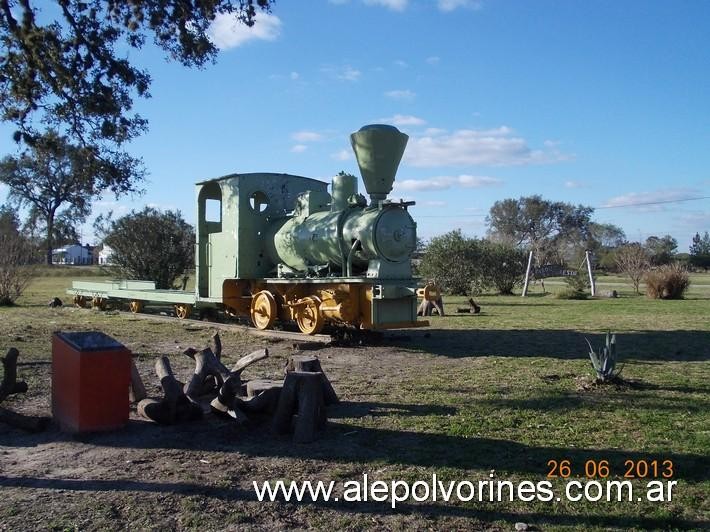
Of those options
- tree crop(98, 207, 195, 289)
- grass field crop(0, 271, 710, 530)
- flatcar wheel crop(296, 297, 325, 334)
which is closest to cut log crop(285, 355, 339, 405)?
grass field crop(0, 271, 710, 530)

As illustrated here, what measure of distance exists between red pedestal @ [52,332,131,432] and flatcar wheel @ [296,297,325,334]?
6.01 m

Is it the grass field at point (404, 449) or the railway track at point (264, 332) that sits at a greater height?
the railway track at point (264, 332)

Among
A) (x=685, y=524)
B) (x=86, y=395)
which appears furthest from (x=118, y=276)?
(x=685, y=524)

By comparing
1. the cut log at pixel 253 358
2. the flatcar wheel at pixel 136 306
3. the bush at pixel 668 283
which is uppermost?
the bush at pixel 668 283

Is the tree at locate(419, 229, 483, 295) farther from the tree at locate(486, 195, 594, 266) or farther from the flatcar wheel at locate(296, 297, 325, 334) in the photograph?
the tree at locate(486, 195, 594, 266)

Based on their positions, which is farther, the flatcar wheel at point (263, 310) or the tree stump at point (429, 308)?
the tree stump at point (429, 308)

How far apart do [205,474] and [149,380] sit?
3588 millimetres

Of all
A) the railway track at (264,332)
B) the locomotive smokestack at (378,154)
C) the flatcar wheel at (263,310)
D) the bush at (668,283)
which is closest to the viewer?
the locomotive smokestack at (378,154)

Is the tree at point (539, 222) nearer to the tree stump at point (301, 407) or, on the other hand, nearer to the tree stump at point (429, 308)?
the tree stump at point (429, 308)

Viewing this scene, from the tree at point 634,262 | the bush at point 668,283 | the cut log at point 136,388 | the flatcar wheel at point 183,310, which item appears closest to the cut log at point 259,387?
the cut log at point 136,388

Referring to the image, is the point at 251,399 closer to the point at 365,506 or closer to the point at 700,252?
the point at 365,506

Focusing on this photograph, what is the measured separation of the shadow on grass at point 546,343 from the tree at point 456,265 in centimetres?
1379

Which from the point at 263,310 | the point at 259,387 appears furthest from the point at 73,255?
the point at 259,387

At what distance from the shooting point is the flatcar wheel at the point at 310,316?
11.7 m
